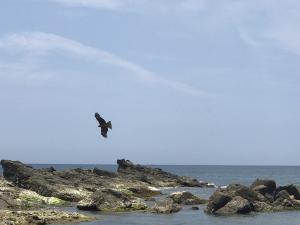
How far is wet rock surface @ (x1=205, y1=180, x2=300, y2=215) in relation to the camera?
57.2 meters

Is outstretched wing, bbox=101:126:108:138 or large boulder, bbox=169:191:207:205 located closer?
outstretched wing, bbox=101:126:108:138

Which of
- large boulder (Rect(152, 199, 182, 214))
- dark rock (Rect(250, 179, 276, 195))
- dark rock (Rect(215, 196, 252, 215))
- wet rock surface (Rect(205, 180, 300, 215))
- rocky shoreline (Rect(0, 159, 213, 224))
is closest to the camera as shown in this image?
rocky shoreline (Rect(0, 159, 213, 224))

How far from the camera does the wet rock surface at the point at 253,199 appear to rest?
57.2 meters

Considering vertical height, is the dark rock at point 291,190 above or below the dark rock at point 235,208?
above

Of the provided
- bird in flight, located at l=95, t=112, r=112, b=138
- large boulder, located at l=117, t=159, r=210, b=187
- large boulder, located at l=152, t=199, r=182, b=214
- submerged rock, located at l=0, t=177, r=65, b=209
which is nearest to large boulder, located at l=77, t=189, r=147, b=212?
large boulder, located at l=152, t=199, r=182, b=214

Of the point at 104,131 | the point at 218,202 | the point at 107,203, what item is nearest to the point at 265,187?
the point at 218,202

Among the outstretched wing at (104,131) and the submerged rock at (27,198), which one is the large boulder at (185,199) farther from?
the outstretched wing at (104,131)

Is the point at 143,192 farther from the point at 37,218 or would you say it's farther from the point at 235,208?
the point at 37,218

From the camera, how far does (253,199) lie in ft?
205

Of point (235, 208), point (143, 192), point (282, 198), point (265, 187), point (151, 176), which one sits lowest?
point (235, 208)

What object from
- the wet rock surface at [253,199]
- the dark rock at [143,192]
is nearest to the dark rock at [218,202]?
the wet rock surface at [253,199]

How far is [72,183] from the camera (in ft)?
257

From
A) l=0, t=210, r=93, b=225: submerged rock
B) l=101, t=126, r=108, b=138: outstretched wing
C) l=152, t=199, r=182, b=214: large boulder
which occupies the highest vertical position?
l=101, t=126, r=108, b=138: outstretched wing

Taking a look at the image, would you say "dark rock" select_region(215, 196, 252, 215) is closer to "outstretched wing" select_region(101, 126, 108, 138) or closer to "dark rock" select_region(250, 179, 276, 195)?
"dark rock" select_region(250, 179, 276, 195)
